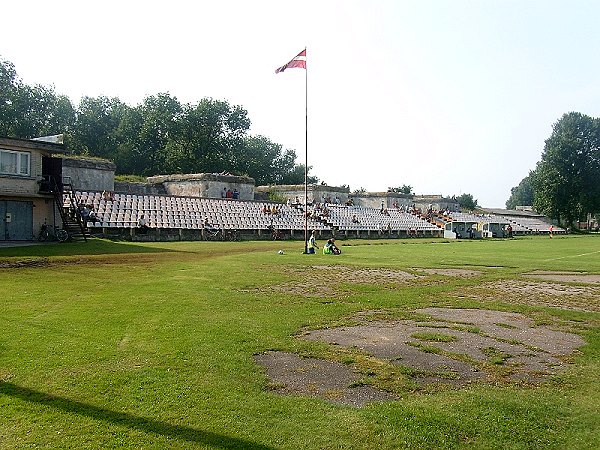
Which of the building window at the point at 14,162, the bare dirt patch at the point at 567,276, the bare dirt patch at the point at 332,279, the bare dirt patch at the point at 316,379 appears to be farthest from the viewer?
the building window at the point at 14,162

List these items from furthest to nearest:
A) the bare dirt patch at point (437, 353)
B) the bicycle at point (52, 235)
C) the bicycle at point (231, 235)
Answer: the bicycle at point (231, 235) → the bicycle at point (52, 235) → the bare dirt patch at point (437, 353)

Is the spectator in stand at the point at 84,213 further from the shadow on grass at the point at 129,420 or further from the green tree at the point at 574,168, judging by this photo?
the green tree at the point at 574,168

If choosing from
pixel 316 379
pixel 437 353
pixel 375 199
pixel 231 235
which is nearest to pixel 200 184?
pixel 231 235

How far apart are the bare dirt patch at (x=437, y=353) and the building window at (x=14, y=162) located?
27391mm

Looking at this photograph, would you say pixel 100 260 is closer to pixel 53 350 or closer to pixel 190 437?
pixel 53 350

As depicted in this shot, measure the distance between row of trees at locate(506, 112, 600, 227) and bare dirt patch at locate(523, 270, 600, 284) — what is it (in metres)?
77.5

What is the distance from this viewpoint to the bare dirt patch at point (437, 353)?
676cm

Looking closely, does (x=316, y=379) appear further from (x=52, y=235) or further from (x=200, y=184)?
(x=200, y=184)

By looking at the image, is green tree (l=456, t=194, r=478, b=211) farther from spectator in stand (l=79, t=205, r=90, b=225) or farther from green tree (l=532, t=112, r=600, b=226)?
spectator in stand (l=79, t=205, r=90, b=225)

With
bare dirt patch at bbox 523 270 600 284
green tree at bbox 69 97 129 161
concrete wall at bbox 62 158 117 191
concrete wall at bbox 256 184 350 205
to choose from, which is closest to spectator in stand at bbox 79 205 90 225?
concrete wall at bbox 62 158 117 191

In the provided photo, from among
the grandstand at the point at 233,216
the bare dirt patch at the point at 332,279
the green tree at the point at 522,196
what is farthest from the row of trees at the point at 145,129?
the green tree at the point at 522,196

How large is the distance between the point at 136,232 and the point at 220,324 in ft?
109

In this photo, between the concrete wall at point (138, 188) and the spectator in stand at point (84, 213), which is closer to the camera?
the spectator in stand at point (84, 213)

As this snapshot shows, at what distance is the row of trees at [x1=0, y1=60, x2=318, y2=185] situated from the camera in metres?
71.9
